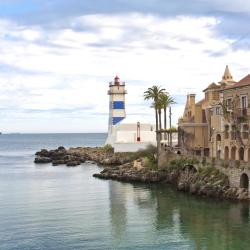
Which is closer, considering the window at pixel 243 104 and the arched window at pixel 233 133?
the window at pixel 243 104

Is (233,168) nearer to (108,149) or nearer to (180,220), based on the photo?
(180,220)

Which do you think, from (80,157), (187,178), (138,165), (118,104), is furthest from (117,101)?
(187,178)

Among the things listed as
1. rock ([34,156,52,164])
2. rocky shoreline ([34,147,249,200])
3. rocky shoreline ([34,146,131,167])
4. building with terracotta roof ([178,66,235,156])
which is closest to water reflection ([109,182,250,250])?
rocky shoreline ([34,147,249,200])

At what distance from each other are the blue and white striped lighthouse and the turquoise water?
45.2 m

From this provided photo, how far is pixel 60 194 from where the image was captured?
60094 millimetres

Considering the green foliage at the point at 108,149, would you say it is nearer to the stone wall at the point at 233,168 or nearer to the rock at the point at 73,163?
the rock at the point at 73,163

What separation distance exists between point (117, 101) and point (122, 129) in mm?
7560

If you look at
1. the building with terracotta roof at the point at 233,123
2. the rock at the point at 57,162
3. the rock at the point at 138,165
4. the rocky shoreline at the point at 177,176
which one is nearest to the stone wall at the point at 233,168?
the rocky shoreline at the point at 177,176

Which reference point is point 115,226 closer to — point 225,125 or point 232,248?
point 232,248

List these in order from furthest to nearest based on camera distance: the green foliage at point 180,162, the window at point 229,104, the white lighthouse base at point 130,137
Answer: the white lighthouse base at point 130,137 < the window at point 229,104 < the green foliage at point 180,162

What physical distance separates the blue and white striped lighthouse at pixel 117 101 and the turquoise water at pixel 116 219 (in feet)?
148

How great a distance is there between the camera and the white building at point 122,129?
104125 mm

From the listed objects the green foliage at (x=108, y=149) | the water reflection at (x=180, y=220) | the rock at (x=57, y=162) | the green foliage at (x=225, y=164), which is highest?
the green foliage at (x=108, y=149)

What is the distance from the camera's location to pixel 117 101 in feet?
365
